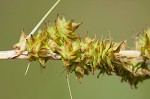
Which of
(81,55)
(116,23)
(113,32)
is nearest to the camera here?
(81,55)

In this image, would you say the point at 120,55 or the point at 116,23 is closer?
the point at 120,55

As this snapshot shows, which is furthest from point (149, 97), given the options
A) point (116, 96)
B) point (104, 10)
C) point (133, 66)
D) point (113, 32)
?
point (133, 66)

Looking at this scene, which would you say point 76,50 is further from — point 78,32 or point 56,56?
point 78,32

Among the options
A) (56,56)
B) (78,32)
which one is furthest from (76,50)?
(78,32)

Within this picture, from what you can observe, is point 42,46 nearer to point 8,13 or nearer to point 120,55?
point 120,55

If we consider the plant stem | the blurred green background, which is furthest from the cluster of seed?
the blurred green background

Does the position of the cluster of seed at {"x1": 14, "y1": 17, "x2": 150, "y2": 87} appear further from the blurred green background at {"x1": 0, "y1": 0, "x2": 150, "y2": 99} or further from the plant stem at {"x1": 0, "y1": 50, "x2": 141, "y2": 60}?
the blurred green background at {"x1": 0, "y1": 0, "x2": 150, "y2": 99}

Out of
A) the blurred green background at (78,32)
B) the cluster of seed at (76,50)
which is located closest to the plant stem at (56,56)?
the cluster of seed at (76,50)
